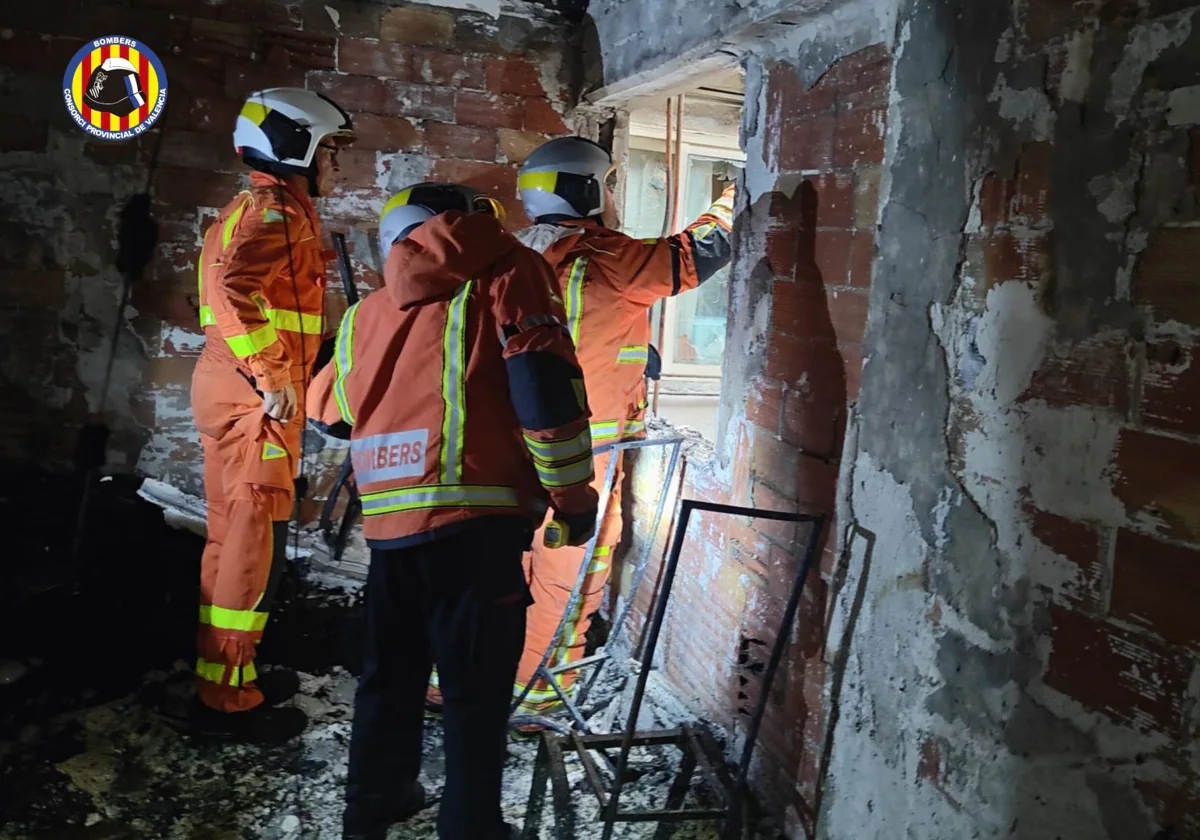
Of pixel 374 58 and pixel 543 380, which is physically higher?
pixel 374 58

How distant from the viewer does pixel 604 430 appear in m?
2.71

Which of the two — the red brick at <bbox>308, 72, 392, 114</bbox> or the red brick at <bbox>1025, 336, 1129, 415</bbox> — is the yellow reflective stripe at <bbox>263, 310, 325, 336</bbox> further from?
the red brick at <bbox>1025, 336, 1129, 415</bbox>

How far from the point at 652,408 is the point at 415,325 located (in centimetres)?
186

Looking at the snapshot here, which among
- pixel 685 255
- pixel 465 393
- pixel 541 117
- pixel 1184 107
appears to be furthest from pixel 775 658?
pixel 541 117

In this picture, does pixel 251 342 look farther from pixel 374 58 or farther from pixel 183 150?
pixel 374 58

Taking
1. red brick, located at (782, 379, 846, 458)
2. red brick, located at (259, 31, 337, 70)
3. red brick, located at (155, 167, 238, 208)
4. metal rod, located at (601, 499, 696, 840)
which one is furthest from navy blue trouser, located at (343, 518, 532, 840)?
red brick, located at (259, 31, 337, 70)

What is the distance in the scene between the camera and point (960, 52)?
137cm

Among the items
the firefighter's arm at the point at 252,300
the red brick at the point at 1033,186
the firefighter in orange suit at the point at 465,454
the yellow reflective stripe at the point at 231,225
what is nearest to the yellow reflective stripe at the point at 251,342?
the firefighter's arm at the point at 252,300

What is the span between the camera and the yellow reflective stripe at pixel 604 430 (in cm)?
270

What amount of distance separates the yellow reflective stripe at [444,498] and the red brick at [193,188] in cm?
203

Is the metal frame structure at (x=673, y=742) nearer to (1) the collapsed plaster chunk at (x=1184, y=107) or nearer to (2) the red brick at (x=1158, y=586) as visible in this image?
(2) the red brick at (x=1158, y=586)

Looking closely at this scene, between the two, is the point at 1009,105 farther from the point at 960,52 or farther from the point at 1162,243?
the point at 1162,243

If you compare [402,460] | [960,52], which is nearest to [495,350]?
[402,460]

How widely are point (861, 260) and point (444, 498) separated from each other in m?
1.08
